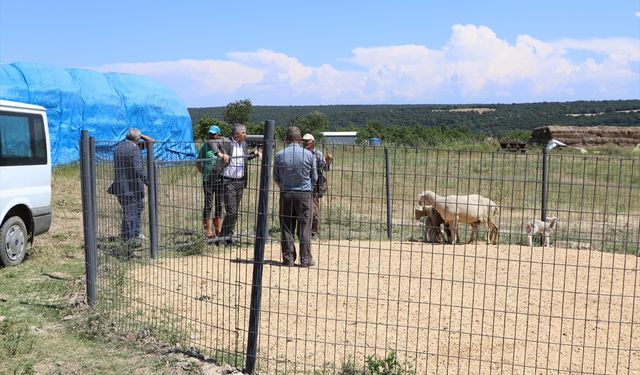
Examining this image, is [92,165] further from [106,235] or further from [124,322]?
[124,322]

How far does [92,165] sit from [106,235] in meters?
0.72

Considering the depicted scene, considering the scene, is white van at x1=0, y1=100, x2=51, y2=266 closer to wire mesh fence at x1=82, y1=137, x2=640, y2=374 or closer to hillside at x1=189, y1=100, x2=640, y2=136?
wire mesh fence at x1=82, y1=137, x2=640, y2=374

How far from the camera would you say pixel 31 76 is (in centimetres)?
2217

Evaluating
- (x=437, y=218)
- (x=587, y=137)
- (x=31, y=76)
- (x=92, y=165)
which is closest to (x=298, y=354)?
(x=92, y=165)

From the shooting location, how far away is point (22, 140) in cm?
944

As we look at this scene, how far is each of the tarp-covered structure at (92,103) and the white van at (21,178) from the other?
1024cm

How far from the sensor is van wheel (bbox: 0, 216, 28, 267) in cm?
916

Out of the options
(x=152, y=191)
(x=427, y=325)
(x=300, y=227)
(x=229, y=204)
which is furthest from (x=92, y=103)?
(x=427, y=325)

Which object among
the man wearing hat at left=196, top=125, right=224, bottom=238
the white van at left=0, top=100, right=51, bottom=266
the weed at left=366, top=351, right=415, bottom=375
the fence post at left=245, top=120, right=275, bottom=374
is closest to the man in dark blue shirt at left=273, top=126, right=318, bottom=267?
the man wearing hat at left=196, top=125, right=224, bottom=238

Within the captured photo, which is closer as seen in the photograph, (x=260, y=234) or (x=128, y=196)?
(x=260, y=234)

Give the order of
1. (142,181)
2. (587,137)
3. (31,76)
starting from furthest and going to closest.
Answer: (587,137) → (31,76) → (142,181)

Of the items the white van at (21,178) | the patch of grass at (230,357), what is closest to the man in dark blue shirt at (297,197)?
the patch of grass at (230,357)

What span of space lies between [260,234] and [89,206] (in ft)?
8.66

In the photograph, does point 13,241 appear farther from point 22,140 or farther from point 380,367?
point 380,367
